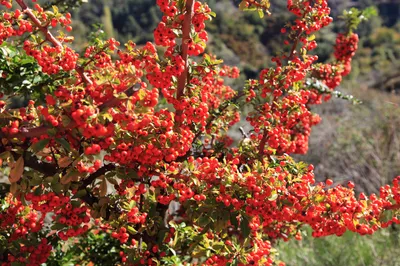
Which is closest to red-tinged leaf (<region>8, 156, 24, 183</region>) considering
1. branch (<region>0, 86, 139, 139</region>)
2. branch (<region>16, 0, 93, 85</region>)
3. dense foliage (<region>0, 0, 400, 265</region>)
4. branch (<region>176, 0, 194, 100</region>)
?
dense foliage (<region>0, 0, 400, 265</region>)

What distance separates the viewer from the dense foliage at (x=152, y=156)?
6.25 ft

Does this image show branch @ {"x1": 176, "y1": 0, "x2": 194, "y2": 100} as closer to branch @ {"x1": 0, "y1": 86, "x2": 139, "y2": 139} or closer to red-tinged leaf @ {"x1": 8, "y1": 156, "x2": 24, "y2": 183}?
branch @ {"x1": 0, "y1": 86, "x2": 139, "y2": 139}

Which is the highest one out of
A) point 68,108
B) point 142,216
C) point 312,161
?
point 68,108

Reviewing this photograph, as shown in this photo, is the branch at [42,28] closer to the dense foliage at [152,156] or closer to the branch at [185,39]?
the dense foliage at [152,156]

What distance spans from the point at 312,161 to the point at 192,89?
8.19 metres

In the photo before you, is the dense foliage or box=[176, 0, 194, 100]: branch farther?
box=[176, 0, 194, 100]: branch

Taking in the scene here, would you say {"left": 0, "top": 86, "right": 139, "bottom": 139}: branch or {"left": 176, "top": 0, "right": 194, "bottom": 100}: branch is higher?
{"left": 176, "top": 0, "right": 194, "bottom": 100}: branch

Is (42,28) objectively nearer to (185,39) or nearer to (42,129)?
(42,129)

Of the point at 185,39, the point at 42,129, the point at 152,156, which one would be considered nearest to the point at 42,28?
the point at 42,129

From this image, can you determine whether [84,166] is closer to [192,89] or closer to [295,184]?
[192,89]

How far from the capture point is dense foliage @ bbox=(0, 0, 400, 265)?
1904 millimetres

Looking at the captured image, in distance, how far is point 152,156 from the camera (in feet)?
6.75

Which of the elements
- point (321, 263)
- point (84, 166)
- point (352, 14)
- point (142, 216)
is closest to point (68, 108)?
point (84, 166)

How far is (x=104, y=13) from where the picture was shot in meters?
31.2
